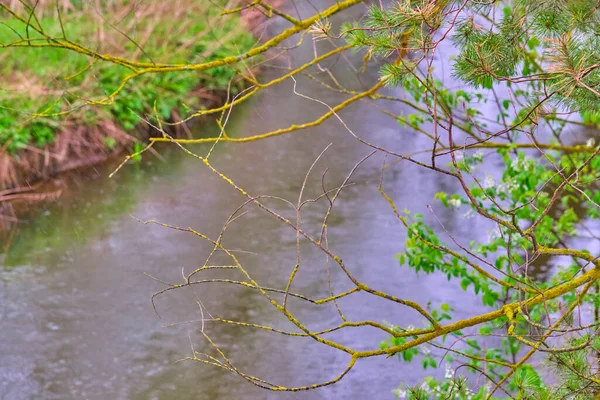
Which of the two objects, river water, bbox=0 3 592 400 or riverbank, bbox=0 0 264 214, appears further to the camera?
riverbank, bbox=0 0 264 214

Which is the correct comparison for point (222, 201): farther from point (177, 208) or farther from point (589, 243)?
point (589, 243)

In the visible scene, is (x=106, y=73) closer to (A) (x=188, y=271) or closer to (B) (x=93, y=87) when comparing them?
(B) (x=93, y=87)

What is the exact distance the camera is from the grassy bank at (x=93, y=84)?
238 inches

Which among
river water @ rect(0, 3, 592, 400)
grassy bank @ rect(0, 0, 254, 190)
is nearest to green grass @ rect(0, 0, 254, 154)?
grassy bank @ rect(0, 0, 254, 190)

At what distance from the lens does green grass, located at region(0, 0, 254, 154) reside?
20.0 feet

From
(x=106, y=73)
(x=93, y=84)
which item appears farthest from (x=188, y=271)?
(x=106, y=73)

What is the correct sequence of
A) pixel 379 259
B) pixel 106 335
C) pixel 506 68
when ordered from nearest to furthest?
pixel 506 68
pixel 106 335
pixel 379 259

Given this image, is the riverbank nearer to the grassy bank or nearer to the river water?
the grassy bank

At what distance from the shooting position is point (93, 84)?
6625 millimetres

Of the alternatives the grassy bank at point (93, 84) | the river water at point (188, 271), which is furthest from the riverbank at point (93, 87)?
the river water at point (188, 271)

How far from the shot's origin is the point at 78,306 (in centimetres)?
446

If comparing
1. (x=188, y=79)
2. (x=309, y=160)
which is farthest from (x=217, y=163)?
(x=188, y=79)

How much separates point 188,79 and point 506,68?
624cm

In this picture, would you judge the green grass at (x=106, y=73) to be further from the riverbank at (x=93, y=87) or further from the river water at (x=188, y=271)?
the river water at (x=188, y=271)
